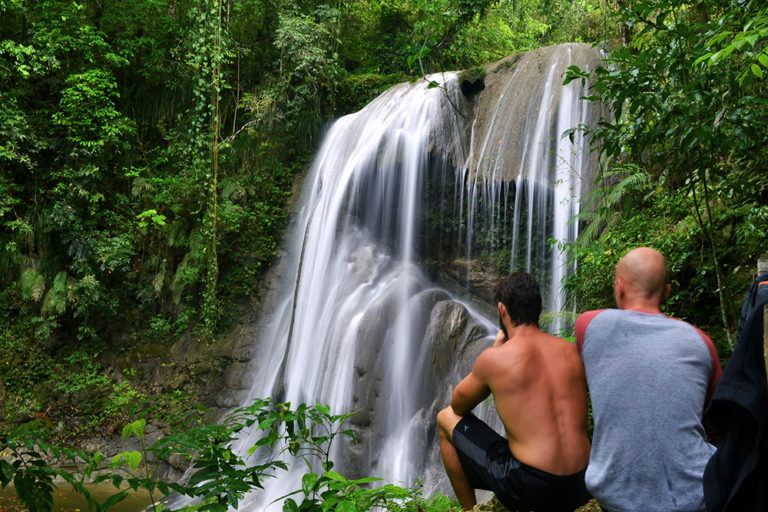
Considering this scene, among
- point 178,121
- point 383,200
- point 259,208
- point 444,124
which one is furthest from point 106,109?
point 444,124

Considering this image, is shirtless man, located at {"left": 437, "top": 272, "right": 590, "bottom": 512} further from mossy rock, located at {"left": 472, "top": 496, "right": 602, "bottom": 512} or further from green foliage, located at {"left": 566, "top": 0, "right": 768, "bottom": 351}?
green foliage, located at {"left": 566, "top": 0, "right": 768, "bottom": 351}

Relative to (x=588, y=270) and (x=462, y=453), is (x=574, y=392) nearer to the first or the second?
(x=462, y=453)

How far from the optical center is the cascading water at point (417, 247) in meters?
7.26

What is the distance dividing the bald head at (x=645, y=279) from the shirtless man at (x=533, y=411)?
48 centimetres

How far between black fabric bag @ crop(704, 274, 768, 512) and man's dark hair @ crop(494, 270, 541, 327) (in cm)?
108

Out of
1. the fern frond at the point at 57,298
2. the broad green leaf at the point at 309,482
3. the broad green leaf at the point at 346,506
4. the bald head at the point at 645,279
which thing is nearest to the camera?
the broad green leaf at the point at 346,506

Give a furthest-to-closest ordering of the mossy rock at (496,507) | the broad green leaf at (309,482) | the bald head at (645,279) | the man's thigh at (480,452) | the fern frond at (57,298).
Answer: the fern frond at (57,298)
the mossy rock at (496,507)
the man's thigh at (480,452)
the bald head at (645,279)
the broad green leaf at (309,482)

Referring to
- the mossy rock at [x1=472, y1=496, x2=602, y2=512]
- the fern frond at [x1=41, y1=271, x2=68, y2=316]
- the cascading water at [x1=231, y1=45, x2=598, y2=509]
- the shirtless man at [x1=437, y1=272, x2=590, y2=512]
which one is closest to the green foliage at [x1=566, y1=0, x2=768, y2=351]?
the cascading water at [x1=231, y1=45, x2=598, y2=509]

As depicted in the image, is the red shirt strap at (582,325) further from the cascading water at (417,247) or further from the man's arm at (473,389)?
the cascading water at (417,247)

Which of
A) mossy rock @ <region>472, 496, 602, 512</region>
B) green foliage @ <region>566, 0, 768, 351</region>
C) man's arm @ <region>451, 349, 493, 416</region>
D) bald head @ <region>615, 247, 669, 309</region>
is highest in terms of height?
green foliage @ <region>566, 0, 768, 351</region>

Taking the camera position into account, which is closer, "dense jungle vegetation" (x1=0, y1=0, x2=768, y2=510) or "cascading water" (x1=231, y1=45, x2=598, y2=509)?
"cascading water" (x1=231, y1=45, x2=598, y2=509)

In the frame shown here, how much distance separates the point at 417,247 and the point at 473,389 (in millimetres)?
6257

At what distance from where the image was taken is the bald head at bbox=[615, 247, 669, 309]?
2043 mm

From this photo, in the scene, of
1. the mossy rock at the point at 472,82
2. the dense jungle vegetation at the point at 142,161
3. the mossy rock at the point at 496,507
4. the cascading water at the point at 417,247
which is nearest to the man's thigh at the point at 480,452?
the mossy rock at the point at 496,507
